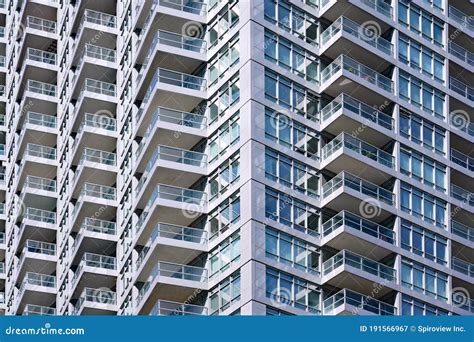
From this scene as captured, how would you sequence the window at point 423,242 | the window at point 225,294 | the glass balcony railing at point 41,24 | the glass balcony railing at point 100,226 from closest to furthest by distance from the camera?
the window at point 225,294 → the window at point 423,242 → the glass balcony railing at point 100,226 → the glass balcony railing at point 41,24

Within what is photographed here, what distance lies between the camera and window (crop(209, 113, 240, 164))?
8275cm

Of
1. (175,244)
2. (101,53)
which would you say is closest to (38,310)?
(101,53)

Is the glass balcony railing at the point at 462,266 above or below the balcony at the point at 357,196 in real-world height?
below

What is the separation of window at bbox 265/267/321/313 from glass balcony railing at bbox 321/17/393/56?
14891 mm

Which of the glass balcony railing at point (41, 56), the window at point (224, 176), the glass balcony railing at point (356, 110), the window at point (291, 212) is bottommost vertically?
the window at point (291, 212)

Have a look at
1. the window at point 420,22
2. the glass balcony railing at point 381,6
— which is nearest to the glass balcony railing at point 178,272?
the glass balcony railing at point 381,6

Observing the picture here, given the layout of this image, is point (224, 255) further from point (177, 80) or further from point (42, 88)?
point (42, 88)

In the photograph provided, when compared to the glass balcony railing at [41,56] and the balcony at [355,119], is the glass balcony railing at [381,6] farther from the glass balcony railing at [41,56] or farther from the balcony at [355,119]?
the glass balcony railing at [41,56]

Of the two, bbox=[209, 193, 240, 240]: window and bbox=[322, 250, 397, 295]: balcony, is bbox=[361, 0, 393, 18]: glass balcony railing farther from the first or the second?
bbox=[209, 193, 240, 240]: window

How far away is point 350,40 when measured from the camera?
87438 mm

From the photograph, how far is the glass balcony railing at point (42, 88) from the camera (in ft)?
362

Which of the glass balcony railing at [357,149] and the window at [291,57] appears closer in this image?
the window at [291,57]

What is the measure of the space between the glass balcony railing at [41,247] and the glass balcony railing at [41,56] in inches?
560

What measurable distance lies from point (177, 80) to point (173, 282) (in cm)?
1210
